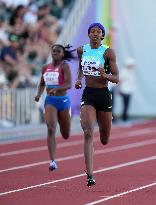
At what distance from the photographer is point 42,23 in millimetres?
24797

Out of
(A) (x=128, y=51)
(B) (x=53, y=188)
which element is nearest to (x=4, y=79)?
(A) (x=128, y=51)

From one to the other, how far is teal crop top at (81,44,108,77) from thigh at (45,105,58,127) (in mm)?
2283

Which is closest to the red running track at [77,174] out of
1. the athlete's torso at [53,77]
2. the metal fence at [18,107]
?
the athlete's torso at [53,77]

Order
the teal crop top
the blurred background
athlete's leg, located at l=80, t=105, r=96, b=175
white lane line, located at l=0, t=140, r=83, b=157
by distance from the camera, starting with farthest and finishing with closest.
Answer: the blurred background
white lane line, located at l=0, t=140, r=83, b=157
the teal crop top
athlete's leg, located at l=80, t=105, r=96, b=175

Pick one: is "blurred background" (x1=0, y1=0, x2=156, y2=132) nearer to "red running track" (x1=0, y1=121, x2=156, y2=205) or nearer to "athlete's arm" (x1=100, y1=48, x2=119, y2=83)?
"red running track" (x1=0, y1=121, x2=156, y2=205)

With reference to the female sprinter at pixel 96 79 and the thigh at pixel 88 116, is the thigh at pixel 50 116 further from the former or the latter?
the thigh at pixel 88 116

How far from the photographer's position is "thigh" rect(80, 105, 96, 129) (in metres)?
11.7

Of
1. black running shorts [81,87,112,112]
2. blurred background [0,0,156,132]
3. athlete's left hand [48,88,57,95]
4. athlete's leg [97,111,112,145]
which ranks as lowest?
athlete's leg [97,111,112,145]

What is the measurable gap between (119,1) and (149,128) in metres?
4.94

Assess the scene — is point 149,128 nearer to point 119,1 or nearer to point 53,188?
point 119,1

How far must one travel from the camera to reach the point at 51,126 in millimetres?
14008

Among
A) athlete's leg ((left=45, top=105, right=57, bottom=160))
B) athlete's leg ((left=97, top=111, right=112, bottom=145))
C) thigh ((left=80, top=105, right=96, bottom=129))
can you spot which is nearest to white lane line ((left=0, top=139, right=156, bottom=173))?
athlete's leg ((left=45, top=105, right=57, bottom=160))

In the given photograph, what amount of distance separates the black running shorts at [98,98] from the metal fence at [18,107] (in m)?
10.1

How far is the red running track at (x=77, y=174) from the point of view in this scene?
1055cm
